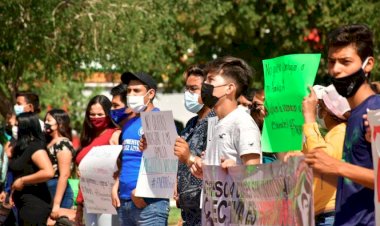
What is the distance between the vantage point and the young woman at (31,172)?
1287 centimetres

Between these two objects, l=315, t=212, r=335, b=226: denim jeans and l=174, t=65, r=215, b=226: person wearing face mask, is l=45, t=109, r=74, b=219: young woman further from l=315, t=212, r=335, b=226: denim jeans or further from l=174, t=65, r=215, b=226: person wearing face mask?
l=315, t=212, r=335, b=226: denim jeans

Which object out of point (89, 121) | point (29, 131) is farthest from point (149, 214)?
point (29, 131)

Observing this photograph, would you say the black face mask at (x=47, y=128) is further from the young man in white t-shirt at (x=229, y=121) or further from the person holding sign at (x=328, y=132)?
the person holding sign at (x=328, y=132)

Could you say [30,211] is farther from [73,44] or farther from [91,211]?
Answer: [73,44]

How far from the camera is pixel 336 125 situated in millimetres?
7816

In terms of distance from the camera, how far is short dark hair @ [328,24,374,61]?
21.6 ft

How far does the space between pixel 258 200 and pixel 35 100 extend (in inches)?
340

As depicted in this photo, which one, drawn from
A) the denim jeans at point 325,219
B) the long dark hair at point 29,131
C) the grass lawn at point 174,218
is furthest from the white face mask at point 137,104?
the grass lawn at point 174,218

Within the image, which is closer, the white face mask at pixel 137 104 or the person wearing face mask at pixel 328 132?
the person wearing face mask at pixel 328 132

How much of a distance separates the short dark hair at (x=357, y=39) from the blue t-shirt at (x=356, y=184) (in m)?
0.28

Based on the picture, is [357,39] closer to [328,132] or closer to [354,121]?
[354,121]

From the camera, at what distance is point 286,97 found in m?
7.74

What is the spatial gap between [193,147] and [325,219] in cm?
177

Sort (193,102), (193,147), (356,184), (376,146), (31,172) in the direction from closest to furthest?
(376,146) → (356,184) → (193,147) → (193,102) → (31,172)
